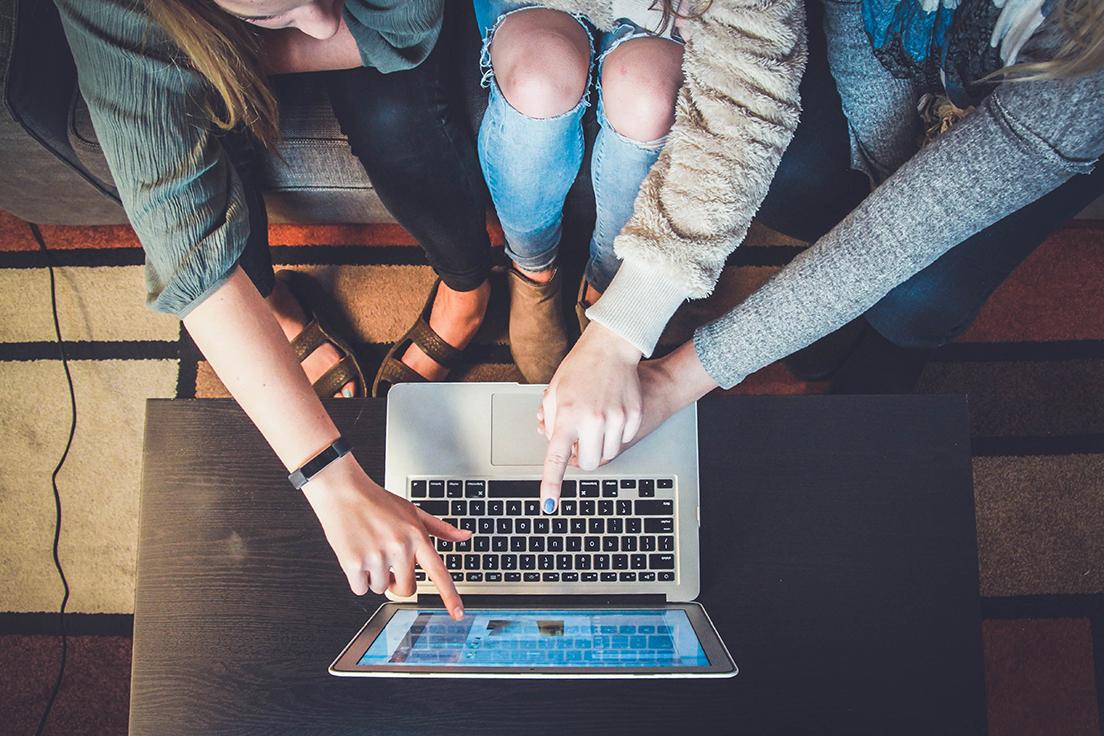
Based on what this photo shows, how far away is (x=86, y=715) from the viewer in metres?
1.25

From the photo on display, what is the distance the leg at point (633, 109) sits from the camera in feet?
2.62

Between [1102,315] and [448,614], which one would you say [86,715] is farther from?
[1102,315]

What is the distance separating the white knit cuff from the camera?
755 millimetres

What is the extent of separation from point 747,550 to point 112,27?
0.85 metres

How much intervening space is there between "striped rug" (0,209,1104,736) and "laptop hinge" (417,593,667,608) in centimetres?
62

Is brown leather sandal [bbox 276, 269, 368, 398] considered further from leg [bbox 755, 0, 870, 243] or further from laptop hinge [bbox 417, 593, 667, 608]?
leg [bbox 755, 0, 870, 243]

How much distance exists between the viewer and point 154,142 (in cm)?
69

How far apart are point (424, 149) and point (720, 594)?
2.22ft

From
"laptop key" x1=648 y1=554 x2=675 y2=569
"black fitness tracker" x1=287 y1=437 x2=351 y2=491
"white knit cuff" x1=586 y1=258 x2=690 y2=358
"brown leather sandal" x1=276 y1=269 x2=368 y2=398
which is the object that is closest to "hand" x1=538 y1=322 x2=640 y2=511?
"white knit cuff" x1=586 y1=258 x2=690 y2=358

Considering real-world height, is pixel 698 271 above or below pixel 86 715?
above

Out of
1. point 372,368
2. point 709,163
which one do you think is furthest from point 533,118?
point 372,368

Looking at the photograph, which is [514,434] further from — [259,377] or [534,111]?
[534,111]

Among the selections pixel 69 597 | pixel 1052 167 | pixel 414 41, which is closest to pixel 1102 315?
pixel 1052 167

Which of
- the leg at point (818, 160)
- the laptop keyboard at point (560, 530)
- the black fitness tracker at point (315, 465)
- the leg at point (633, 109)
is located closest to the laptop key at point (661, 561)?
the laptop keyboard at point (560, 530)
